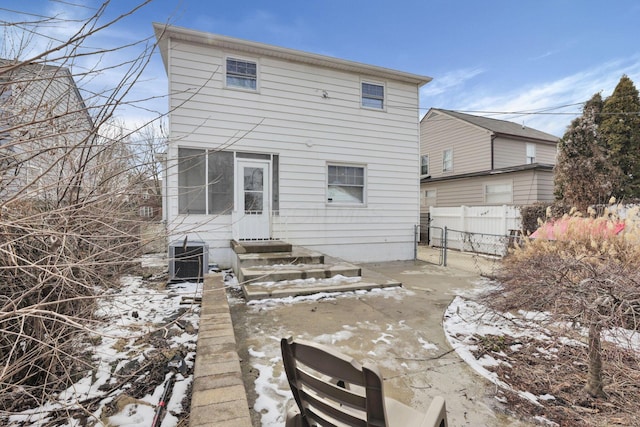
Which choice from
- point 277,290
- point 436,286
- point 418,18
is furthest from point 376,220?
point 418,18

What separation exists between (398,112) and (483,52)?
19.5ft

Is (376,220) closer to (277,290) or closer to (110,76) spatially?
(277,290)

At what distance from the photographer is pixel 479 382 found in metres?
2.51

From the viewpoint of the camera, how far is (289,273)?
5438mm

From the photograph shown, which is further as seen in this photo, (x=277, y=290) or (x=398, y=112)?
(x=398, y=112)

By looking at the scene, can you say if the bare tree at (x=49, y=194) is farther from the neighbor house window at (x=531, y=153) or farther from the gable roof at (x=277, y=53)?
the neighbor house window at (x=531, y=153)

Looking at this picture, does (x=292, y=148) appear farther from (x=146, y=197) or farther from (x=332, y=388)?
(x=332, y=388)

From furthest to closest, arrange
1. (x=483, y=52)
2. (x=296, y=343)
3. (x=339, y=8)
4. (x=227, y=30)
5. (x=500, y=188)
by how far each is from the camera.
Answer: (x=500, y=188) → (x=483, y=52) → (x=339, y=8) → (x=227, y=30) → (x=296, y=343)

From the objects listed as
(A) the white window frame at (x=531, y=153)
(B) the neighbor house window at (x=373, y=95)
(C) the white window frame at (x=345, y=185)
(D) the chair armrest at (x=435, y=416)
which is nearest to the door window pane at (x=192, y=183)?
(C) the white window frame at (x=345, y=185)

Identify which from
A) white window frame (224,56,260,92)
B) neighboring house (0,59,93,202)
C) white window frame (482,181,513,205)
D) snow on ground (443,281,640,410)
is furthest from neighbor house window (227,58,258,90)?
white window frame (482,181,513,205)

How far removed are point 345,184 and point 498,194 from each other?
833cm

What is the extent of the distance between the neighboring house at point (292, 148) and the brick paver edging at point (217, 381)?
403cm

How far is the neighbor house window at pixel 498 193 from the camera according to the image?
12.6 meters

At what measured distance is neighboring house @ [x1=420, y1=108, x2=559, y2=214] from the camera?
39.6ft
